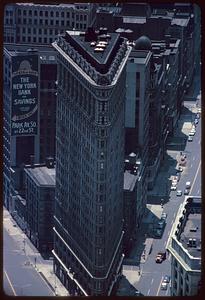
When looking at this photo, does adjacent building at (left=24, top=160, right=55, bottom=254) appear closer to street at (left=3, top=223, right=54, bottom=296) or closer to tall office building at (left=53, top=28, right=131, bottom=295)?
street at (left=3, top=223, right=54, bottom=296)

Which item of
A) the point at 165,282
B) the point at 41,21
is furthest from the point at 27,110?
the point at 165,282

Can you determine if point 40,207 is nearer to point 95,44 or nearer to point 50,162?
point 50,162

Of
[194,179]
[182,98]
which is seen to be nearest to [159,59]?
[194,179]

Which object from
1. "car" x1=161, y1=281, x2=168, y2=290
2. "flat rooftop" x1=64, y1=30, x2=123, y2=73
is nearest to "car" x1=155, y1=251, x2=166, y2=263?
"car" x1=161, y1=281, x2=168, y2=290

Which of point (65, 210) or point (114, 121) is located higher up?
point (114, 121)

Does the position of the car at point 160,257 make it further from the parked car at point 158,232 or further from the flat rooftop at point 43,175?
the flat rooftop at point 43,175

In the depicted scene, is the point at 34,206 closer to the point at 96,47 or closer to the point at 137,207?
the point at 137,207

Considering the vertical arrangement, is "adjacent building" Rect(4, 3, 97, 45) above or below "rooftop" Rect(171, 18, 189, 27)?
above

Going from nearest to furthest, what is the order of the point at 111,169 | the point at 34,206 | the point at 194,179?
the point at 111,169, the point at 34,206, the point at 194,179
